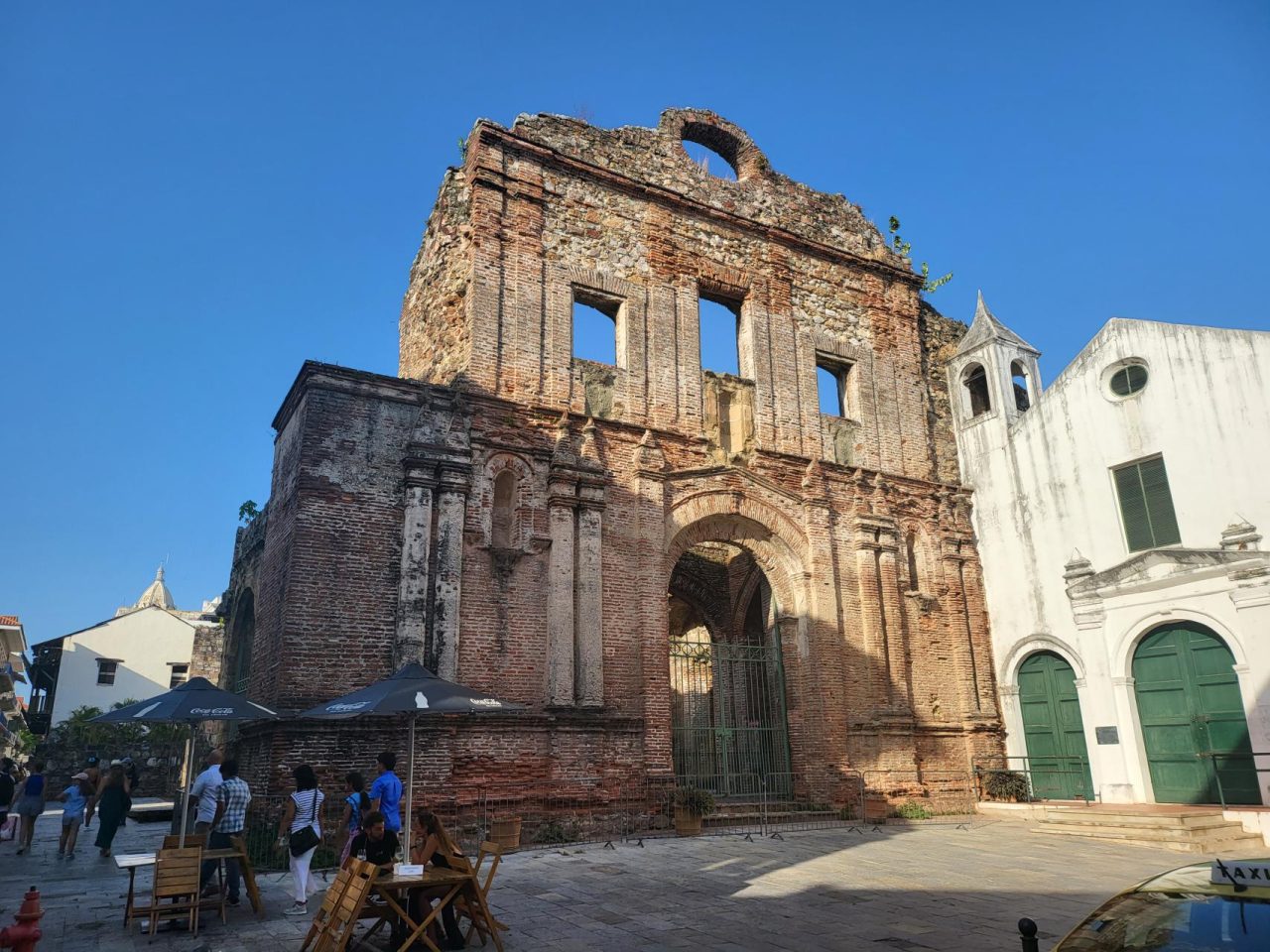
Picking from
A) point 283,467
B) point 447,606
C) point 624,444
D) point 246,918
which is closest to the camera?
point 246,918

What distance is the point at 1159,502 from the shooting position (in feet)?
50.5

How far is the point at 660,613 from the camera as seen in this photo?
13.9 meters

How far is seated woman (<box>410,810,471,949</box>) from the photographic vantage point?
20.9 feet

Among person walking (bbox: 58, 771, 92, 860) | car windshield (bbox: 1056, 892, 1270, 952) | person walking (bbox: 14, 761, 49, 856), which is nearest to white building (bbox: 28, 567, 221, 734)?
person walking (bbox: 14, 761, 49, 856)

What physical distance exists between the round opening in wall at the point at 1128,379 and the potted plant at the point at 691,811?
10661mm

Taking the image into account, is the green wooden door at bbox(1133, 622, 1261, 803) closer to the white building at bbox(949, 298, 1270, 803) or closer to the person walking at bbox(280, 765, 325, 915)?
the white building at bbox(949, 298, 1270, 803)

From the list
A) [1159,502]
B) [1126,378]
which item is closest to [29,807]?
[1159,502]

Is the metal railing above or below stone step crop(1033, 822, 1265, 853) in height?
Result: above

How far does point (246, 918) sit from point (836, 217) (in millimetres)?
16496

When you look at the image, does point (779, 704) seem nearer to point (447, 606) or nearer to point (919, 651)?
point (919, 651)

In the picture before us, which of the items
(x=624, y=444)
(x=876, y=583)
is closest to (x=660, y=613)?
(x=624, y=444)

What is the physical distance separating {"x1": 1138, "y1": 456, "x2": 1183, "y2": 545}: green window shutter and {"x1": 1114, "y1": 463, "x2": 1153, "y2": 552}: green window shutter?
89mm

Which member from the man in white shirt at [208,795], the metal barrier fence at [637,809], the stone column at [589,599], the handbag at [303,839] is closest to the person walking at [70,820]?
the metal barrier fence at [637,809]

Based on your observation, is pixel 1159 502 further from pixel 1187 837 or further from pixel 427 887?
pixel 427 887
